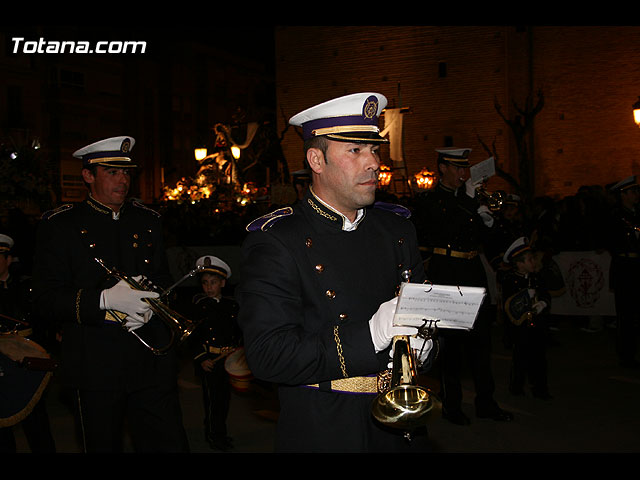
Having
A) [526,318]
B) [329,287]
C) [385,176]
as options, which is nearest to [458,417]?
[526,318]

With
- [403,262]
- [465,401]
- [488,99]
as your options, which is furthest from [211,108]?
[403,262]

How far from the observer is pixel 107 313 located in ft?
13.8

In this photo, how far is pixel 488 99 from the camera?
27.9 m

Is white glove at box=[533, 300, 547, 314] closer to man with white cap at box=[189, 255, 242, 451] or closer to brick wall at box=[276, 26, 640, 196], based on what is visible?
man with white cap at box=[189, 255, 242, 451]

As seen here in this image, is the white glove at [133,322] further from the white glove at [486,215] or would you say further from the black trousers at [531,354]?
the black trousers at [531,354]

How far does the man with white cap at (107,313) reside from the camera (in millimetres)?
4176

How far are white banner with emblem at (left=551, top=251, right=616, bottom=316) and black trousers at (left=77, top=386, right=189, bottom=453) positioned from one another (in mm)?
9079

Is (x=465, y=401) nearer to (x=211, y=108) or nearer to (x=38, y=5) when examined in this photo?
(x=38, y=5)

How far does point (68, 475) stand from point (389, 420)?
10.1 feet

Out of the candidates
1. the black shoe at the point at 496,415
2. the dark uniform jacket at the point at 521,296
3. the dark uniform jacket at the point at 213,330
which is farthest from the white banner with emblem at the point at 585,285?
the dark uniform jacket at the point at 213,330

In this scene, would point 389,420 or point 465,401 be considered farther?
point 465,401

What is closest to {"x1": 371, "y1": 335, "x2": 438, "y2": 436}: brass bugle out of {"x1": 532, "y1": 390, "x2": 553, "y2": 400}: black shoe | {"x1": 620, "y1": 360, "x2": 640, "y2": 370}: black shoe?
{"x1": 532, "y1": 390, "x2": 553, "y2": 400}: black shoe

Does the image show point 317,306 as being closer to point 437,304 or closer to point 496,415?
point 437,304

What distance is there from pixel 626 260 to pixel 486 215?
3318 millimetres
